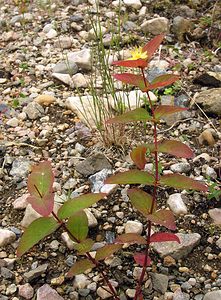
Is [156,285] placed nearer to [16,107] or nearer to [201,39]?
[16,107]

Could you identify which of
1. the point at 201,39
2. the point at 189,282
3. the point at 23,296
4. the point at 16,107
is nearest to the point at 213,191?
the point at 189,282

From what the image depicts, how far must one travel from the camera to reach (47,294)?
180 centimetres

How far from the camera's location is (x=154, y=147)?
1.52 meters

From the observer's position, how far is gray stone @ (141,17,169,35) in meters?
3.27

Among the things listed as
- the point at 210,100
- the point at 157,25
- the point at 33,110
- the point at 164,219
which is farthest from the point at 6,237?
the point at 157,25

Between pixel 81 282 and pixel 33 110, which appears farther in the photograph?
pixel 33 110

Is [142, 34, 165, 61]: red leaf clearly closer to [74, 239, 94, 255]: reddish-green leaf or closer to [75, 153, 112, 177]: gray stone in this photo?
[74, 239, 94, 255]: reddish-green leaf

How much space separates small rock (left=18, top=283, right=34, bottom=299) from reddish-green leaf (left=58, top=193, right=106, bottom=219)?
0.45 metres

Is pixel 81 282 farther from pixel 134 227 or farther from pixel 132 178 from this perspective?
pixel 132 178

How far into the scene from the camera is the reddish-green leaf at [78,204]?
1.50 meters

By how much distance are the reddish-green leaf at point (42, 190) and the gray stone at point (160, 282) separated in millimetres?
572

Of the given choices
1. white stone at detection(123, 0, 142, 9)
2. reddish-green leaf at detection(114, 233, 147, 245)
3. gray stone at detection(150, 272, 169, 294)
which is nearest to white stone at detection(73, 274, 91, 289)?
gray stone at detection(150, 272, 169, 294)

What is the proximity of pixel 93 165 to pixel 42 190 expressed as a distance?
804 mm

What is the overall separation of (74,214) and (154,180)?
27 cm
